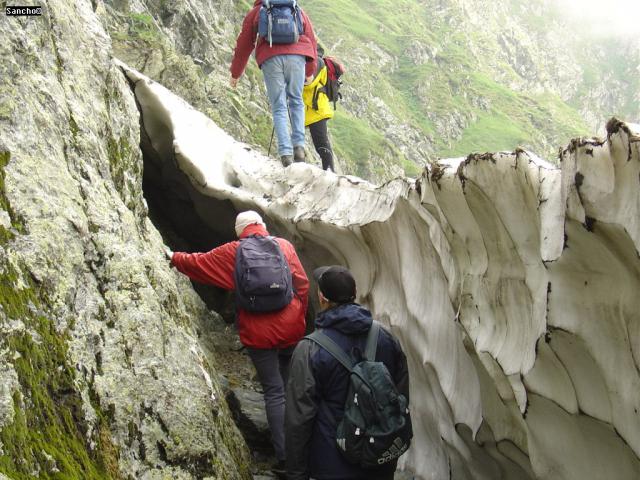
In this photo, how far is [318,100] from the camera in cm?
1219

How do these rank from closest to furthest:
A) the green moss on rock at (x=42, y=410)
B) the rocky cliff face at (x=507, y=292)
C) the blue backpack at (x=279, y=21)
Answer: the green moss on rock at (x=42, y=410)
the rocky cliff face at (x=507, y=292)
the blue backpack at (x=279, y=21)

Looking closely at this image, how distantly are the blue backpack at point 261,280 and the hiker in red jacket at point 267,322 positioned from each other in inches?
5.2

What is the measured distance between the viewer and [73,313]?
5.25 m

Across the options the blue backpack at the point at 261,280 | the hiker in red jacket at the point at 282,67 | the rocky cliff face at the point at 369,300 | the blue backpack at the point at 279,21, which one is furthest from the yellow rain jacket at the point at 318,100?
the blue backpack at the point at 261,280

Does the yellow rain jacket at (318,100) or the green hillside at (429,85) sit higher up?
the yellow rain jacket at (318,100)

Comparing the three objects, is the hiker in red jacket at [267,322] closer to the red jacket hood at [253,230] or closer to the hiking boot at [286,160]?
the red jacket hood at [253,230]

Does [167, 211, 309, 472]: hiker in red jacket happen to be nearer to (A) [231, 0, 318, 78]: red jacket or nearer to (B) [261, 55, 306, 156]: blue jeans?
(B) [261, 55, 306, 156]: blue jeans

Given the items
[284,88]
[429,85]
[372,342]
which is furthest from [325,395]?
[429,85]

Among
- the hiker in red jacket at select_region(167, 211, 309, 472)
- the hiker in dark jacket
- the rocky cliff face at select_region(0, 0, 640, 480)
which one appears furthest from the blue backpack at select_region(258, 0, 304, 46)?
the hiker in dark jacket

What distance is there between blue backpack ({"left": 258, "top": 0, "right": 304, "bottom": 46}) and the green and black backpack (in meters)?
6.37

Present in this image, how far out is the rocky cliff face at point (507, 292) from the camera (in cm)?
483

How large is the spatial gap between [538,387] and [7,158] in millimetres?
4611

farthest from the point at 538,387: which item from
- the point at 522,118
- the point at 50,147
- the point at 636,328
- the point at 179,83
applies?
the point at 522,118

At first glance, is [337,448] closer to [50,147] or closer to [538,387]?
[538,387]
